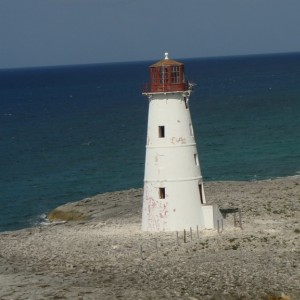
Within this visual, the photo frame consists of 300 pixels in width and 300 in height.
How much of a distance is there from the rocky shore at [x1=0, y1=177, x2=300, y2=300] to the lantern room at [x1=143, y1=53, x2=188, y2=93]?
7.14 metres

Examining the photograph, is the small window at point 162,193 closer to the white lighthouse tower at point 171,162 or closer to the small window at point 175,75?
the white lighthouse tower at point 171,162

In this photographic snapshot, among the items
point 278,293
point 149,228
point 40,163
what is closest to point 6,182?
point 40,163

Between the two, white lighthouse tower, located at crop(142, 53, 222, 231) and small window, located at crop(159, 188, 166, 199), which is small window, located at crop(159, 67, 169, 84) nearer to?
white lighthouse tower, located at crop(142, 53, 222, 231)

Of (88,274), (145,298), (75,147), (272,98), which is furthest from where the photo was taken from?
(272,98)

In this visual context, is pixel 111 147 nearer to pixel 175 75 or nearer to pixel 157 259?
pixel 175 75

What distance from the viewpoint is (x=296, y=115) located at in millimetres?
130125

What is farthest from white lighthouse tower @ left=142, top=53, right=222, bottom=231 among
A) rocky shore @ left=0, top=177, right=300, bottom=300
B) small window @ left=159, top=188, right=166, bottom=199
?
rocky shore @ left=0, top=177, right=300, bottom=300

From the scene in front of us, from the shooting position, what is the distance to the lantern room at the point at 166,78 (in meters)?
43.6

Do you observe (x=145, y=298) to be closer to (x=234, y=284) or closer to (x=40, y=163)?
(x=234, y=284)

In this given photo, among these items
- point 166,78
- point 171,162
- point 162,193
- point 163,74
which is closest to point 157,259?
point 162,193

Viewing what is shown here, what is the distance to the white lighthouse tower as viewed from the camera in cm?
4341

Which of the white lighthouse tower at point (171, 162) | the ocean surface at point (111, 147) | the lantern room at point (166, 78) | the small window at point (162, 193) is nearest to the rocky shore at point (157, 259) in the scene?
the white lighthouse tower at point (171, 162)

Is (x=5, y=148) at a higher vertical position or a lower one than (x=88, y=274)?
higher

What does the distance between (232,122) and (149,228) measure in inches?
3293
